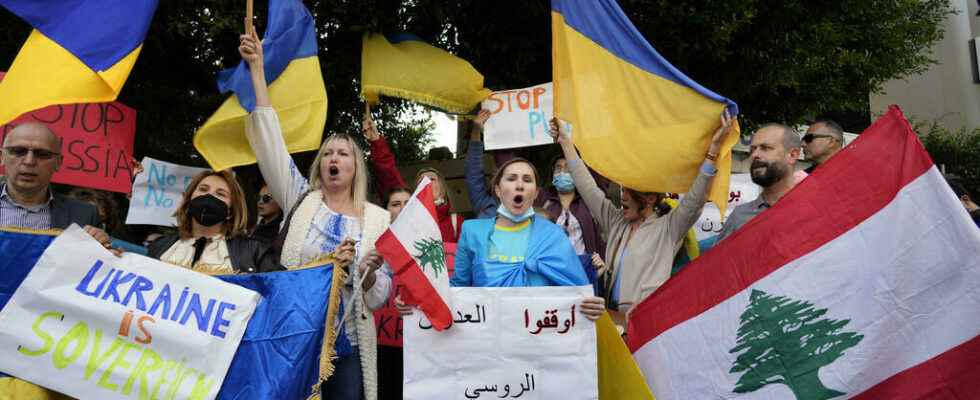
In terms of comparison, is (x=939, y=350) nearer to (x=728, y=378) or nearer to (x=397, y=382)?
(x=728, y=378)

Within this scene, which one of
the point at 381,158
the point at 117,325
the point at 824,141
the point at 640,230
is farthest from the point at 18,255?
the point at 824,141

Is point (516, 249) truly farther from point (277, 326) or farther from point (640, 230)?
point (277, 326)

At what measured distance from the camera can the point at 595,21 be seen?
5277 mm

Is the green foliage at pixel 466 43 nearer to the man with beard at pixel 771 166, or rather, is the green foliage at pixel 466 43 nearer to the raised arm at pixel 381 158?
the raised arm at pixel 381 158

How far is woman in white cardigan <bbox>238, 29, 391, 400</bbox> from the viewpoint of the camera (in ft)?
13.2

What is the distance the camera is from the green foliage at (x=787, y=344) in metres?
3.77

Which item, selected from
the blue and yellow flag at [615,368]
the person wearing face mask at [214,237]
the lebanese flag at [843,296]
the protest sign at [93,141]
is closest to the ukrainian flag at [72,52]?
the person wearing face mask at [214,237]

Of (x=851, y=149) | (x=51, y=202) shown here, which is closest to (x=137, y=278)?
(x=51, y=202)

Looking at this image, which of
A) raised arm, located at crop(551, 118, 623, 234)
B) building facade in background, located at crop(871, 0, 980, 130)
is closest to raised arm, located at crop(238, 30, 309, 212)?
raised arm, located at crop(551, 118, 623, 234)

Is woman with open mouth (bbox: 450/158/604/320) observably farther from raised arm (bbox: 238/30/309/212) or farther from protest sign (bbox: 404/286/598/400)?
raised arm (bbox: 238/30/309/212)

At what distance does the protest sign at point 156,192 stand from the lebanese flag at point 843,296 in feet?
14.3

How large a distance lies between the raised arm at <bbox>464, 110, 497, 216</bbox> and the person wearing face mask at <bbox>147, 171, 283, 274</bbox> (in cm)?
196

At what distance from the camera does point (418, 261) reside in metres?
3.85

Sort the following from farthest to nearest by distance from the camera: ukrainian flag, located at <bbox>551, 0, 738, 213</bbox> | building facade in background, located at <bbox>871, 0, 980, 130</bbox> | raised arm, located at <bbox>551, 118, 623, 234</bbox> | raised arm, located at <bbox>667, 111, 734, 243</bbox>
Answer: building facade in background, located at <bbox>871, 0, 980, 130</bbox>
raised arm, located at <bbox>551, 118, 623, 234</bbox>
ukrainian flag, located at <bbox>551, 0, 738, 213</bbox>
raised arm, located at <bbox>667, 111, 734, 243</bbox>
